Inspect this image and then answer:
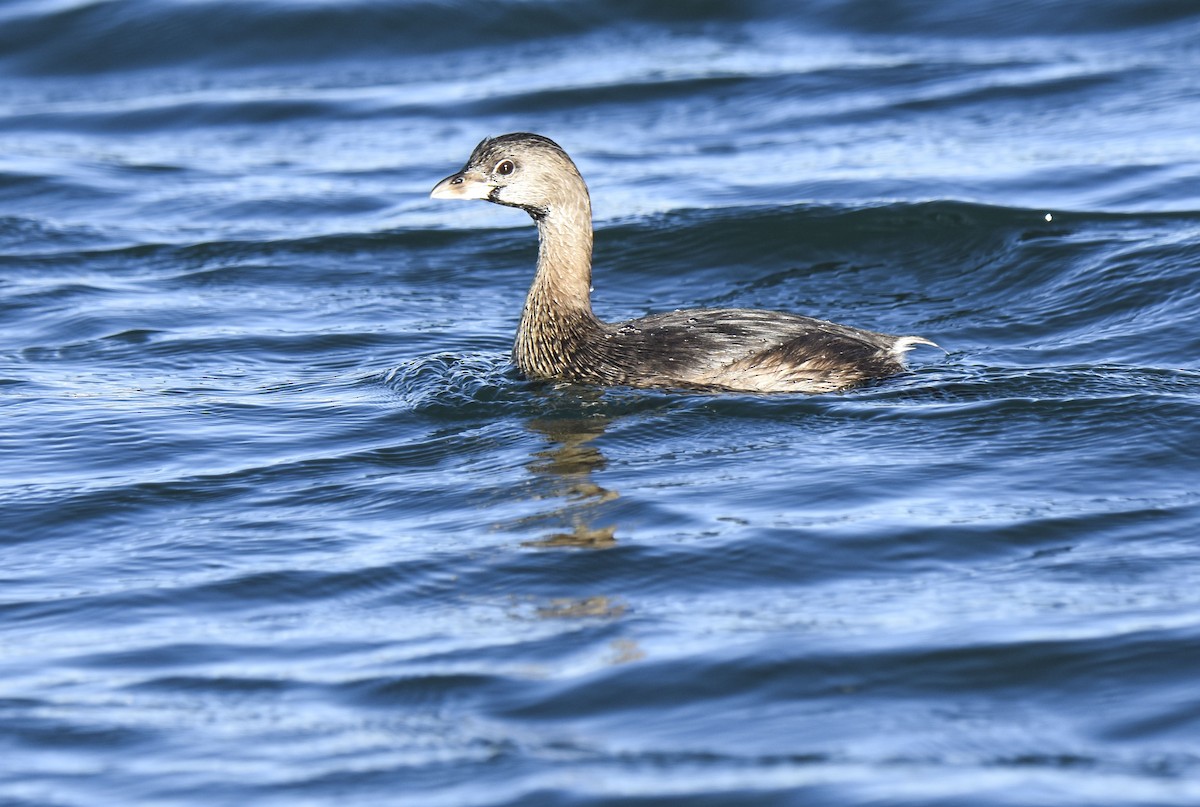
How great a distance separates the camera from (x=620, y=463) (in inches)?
349

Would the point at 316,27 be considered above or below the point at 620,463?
above

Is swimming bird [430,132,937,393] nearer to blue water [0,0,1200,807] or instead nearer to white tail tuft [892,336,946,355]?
white tail tuft [892,336,946,355]

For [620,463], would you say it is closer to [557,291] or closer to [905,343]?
[557,291]

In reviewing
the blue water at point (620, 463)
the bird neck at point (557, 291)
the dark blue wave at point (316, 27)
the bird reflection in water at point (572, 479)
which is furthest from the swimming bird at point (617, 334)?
the dark blue wave at point (316, 27)

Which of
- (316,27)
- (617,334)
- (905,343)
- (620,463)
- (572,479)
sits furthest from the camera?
(316,27)

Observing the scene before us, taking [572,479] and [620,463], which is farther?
[620,463]

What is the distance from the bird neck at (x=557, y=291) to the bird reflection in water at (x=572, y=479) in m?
0.68

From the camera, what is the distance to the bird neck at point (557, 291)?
33.2 feet

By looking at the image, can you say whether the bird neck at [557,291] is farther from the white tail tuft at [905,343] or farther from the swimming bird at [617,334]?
the white tail tuft at [905,343]

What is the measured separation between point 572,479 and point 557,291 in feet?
6.05

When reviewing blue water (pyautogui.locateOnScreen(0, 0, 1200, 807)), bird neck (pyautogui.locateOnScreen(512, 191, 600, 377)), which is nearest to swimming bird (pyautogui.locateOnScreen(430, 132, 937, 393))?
bird neck (pyautogui.locateOnScreen(512, 191, 600, 377))

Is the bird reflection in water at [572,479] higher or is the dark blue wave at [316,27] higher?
the dark blue wave at [316,27]

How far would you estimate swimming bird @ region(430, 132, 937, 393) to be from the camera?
9.49 m

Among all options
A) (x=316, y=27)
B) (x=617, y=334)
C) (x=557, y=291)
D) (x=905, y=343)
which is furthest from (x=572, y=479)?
(x=316, y=27)
